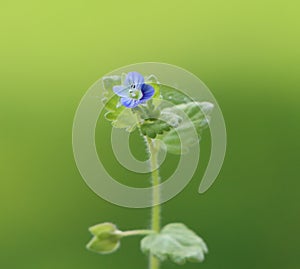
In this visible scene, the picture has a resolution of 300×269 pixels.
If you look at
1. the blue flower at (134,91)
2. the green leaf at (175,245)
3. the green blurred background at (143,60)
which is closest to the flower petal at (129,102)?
the blue flower at (134,91)

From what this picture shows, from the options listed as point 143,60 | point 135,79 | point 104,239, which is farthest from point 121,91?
point 143,60

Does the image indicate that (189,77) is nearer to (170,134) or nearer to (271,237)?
(170,134)

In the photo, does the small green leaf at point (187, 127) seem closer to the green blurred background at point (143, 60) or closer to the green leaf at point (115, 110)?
the green leaf at point (115, 110)

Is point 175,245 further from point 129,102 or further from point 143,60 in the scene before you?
point 143,60

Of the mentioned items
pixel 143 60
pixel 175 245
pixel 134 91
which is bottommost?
pixel 175 245

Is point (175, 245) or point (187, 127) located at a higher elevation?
point (187, 127)

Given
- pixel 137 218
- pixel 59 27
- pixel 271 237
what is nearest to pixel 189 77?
pixel 137 218

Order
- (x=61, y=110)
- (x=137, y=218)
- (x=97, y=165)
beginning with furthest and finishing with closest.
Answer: (x=61, y=110) < (x=137, y=218) < (x=97, y=165)
